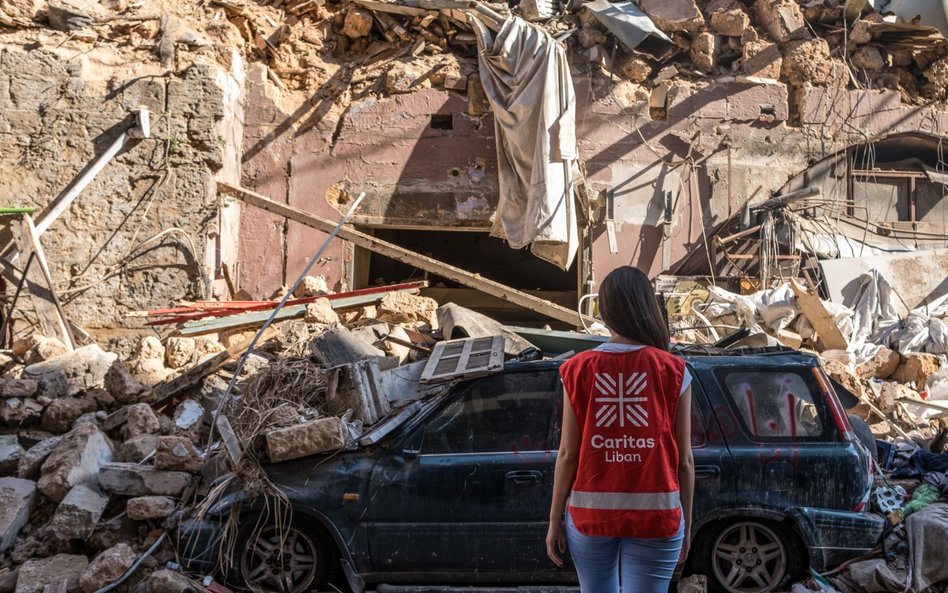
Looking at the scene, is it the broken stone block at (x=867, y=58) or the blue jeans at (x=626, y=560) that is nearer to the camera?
the blue jeans at (x=626, y=560)

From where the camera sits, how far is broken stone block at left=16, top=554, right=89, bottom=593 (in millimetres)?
4363

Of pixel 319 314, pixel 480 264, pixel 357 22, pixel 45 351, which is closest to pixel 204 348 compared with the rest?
pixel 319 314

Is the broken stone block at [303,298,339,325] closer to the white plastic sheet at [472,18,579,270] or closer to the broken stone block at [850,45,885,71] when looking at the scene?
the white plastic sheet at [472,18,579,270]

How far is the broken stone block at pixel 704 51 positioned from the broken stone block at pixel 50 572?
9716 mm

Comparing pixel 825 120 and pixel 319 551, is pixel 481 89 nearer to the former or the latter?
pixel 825 120

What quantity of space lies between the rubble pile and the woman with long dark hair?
227 cm

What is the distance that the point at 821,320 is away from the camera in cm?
927

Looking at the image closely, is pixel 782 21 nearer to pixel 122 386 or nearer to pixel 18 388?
pixel 122 386

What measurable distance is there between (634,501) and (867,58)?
11.2 metres

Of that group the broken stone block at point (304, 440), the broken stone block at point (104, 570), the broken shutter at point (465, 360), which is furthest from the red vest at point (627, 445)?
the broken stone block at point (104, 570)

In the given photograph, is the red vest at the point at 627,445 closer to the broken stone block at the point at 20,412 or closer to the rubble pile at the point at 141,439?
the rubble pile at the point at 141,439

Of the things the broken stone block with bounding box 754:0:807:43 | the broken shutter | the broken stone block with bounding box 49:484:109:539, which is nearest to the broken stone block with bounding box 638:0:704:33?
the broken stone block with bounding box 754:0:807:43

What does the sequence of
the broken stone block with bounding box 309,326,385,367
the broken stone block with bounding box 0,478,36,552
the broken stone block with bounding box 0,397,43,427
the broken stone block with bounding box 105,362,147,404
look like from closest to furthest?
the broken stone block with bounding box 0,478,36,552 → the broken stone block with bounding box 309,326,385,367 → the broken stone block with bounding box 0,397,43,427 → the broken stone block with bounding box 105,362,147,404

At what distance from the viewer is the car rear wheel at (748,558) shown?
4367 mm
